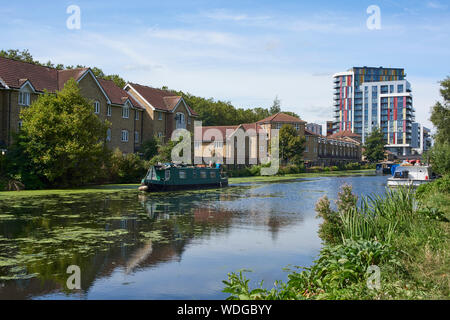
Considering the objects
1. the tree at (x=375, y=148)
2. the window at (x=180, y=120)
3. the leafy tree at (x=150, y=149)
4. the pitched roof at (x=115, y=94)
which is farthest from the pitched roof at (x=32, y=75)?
the tree at (x=375, y=148)

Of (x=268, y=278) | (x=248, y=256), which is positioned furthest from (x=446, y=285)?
(x=248, y=256)

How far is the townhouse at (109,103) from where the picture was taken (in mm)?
39906

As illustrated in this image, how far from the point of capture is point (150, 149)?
5556 cm

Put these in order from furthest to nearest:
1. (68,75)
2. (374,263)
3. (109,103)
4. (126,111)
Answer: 1. (126,111)
2. (109,103)
3. (68,75)
4. (374,263)

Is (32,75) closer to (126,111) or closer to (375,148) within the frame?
(126,111)

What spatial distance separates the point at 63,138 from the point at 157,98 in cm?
2744

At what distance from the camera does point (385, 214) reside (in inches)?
492

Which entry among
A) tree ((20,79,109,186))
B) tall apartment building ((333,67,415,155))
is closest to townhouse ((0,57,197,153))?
tree ((20,79,109,186))

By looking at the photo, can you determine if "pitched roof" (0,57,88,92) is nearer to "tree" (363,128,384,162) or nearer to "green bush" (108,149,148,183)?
"green bush" (108,149,148,183)

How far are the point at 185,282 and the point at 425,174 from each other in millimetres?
37182

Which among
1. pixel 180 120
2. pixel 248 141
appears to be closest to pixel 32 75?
pixel 180 120

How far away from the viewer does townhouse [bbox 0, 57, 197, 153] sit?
131 ft

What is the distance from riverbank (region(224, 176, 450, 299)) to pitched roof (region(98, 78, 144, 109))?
145ft

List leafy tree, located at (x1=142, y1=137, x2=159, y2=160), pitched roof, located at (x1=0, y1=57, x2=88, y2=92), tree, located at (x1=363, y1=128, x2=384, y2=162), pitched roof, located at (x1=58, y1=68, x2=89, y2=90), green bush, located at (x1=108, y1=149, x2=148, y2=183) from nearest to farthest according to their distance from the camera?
pitched roof, located at (x1=0, y1=57, x2=88, y2=92) < green bush, located at (x1=108, y1=149, x2=148, y2=183) < pitched roof, located at (x1=58, y1=68, x2=89, y2=90) < leafy tree, located at (x1=142, y1=137, x2=159, y2=160) < tree, located at (x1=363, y1=128, x2=384, y2=162)
